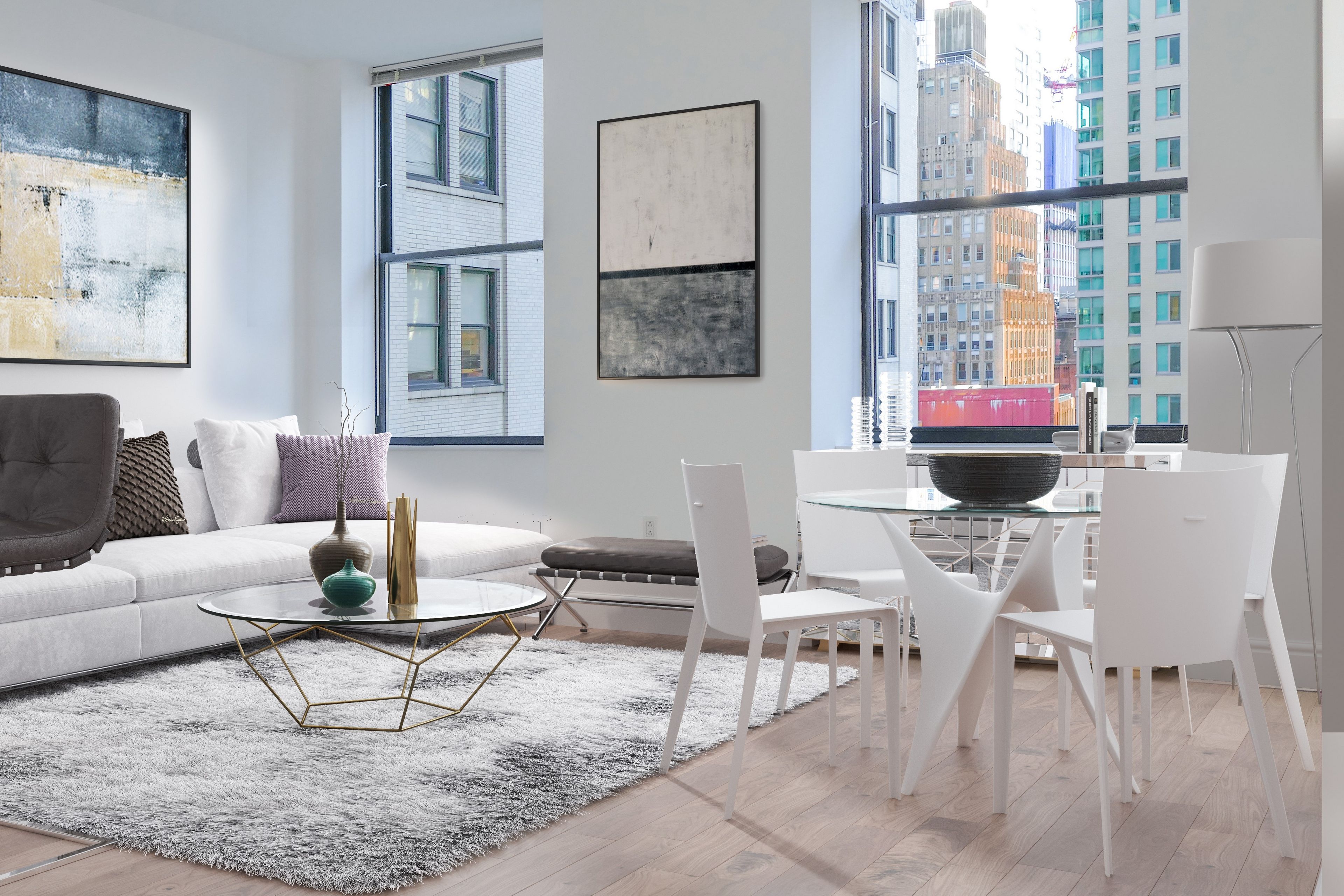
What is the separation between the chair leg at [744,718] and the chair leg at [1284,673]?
4.49ft

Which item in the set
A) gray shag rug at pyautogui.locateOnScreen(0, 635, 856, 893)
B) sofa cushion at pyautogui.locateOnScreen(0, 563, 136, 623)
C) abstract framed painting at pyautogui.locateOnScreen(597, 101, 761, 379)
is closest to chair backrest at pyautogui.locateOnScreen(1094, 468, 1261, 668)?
gray shag rug at pyautogui.locateOnScreen(0, 635, 856, 893)

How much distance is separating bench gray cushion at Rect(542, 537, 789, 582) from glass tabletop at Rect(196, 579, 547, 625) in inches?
36.6

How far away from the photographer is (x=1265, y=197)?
156 inches

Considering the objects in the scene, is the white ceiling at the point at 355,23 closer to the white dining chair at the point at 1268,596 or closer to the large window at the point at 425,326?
the large window at the point at 425,326

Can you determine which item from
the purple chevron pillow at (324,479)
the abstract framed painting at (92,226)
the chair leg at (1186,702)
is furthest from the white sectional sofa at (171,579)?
the chair leg at (1186,702)

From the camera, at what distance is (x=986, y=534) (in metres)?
4.68

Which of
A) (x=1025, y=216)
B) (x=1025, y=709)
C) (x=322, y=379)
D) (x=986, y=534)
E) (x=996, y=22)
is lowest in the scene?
(x=1025, y=709)

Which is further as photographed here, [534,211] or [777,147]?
[534,211]

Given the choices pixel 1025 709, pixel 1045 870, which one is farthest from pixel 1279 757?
pixel 1045 870

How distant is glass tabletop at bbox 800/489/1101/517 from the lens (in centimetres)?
261

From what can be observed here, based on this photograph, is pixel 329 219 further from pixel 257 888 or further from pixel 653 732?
pixel 257 888

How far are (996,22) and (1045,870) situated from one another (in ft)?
12.6

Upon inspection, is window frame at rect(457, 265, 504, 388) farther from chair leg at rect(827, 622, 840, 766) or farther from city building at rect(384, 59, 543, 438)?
chair leg at rect(827, 622, 840, 766)

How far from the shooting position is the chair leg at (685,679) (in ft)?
9.48
